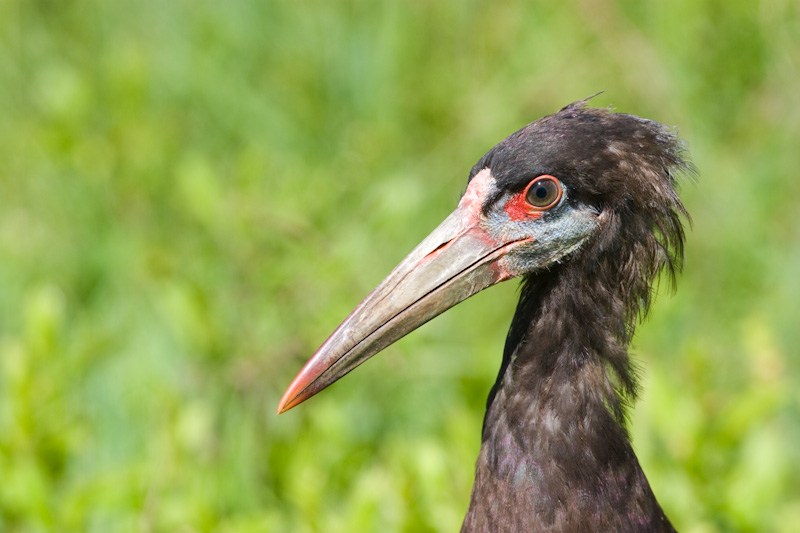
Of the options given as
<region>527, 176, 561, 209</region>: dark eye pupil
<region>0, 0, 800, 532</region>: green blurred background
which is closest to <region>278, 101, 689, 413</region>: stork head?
<region>527, 176, 561, 209</region>: dark eye pupil

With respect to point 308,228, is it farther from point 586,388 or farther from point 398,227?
point 586,388

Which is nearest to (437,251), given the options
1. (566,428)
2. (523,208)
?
(523,208)

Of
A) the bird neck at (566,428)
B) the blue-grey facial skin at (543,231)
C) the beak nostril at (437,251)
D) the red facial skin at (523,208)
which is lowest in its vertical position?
the bird neck at (566,428)

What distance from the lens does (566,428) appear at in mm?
2348

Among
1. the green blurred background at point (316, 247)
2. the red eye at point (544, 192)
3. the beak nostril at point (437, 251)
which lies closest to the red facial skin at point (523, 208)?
the red eye at point (544, 192)

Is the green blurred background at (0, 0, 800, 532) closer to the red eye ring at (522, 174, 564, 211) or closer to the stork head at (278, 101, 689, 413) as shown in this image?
the stork head at (278, 101, 689, 413)

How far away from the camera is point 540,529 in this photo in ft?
7.60

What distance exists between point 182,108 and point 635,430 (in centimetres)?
291

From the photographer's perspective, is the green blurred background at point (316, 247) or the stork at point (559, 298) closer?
the stork at point (559, 298)

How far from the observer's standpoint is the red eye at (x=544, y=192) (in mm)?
2324

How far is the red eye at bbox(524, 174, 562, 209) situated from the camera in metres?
2.32

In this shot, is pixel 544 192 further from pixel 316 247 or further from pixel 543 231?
pixel 316 247

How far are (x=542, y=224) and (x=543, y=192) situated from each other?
7 cm

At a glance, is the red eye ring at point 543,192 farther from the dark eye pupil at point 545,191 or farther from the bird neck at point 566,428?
the bird neck at point 566,428
